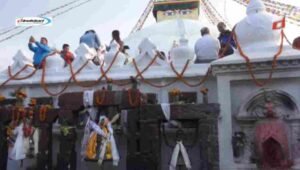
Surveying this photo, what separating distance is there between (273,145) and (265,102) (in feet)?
2.71

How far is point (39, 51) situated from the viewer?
9586 millimetres

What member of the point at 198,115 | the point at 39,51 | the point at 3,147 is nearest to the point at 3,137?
the point at 3,147

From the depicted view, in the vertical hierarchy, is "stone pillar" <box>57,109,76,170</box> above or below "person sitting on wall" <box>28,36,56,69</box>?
below

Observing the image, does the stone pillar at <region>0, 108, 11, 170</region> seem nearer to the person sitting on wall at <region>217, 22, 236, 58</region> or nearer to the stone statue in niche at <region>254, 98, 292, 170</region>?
the person sitting on wall at <region>217, 22, 236, 58</region>

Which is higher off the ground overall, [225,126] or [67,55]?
[67,55]

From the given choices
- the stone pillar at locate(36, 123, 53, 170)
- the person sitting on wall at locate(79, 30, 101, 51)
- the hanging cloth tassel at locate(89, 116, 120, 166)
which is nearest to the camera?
the hanging cloth tassel at locate(89, 116, 120, 166)

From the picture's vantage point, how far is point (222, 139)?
23.2ft

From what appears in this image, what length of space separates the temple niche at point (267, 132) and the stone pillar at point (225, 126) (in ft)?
0.38

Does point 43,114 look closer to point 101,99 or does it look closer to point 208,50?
point 101,99

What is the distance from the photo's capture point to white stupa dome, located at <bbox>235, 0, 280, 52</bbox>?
24.3 ft

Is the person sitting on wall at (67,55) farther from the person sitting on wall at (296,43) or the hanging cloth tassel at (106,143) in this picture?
the person sitting on wall at (296,43)

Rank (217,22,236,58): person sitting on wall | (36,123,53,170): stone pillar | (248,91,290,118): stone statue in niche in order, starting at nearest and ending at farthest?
(248,91,290,118): stone statue in niche, (36,123,53,170): stone pillar, (217,22,236,58): person sitting on wall

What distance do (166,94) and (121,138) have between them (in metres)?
1.43

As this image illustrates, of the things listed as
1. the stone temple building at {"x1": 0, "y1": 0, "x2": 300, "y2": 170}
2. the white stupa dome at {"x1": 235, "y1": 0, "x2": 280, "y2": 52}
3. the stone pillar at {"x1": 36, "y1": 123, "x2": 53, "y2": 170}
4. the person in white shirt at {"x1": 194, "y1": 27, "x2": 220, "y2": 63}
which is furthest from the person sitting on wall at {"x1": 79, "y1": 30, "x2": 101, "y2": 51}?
the white stupa dome at {"x1": 235, "y1": 0, "x2": 280, "y2": 52}
